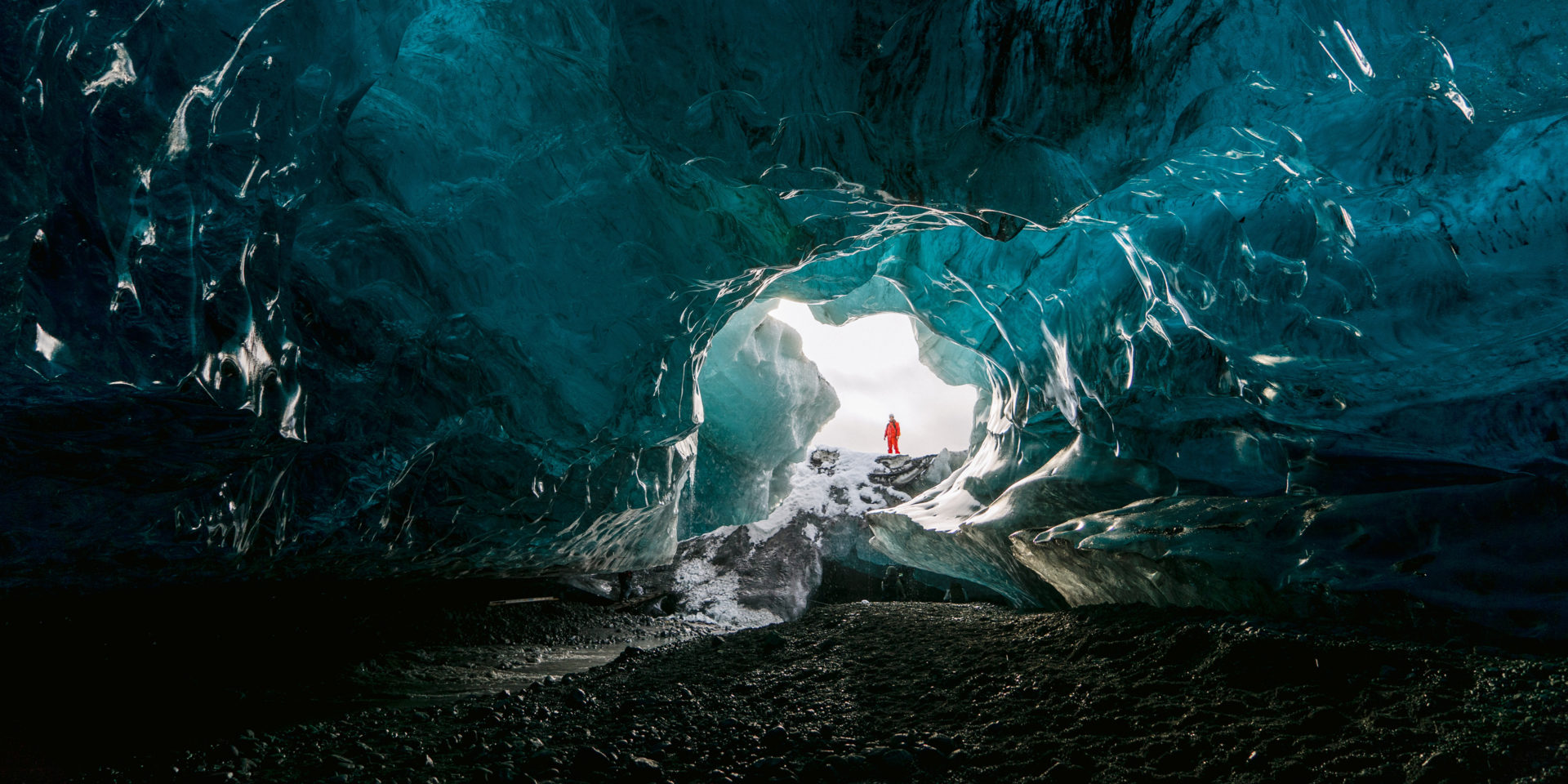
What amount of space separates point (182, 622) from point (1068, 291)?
7.03 meters

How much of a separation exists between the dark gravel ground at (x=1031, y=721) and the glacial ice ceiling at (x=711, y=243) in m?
0.64

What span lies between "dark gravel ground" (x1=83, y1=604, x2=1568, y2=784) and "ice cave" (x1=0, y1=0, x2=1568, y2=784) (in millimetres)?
25

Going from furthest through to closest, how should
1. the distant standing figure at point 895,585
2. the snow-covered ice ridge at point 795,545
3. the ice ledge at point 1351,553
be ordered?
the distant standing figure at point 895,585
the snow-covered ice ridge at point 795,545
the ice ledge at point 1351,553

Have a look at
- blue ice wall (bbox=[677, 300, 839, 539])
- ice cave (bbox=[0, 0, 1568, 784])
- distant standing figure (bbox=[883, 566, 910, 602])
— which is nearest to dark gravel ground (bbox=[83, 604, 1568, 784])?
ice cave (bbox=[0, 0, 1568, 784])

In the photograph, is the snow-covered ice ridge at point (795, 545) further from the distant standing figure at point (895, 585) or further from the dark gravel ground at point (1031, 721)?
the dark gravel ground at point (1031, 721)

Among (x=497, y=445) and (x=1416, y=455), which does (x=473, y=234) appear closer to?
(x=497, y=445)

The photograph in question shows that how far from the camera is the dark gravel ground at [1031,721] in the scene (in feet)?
6.61

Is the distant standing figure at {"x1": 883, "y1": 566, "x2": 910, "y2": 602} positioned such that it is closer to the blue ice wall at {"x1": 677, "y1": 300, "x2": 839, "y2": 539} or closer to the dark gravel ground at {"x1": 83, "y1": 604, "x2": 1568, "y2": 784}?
the blue ice wall at {"x1": 677, "y1": 300, "x2": 839, "y2": 539}

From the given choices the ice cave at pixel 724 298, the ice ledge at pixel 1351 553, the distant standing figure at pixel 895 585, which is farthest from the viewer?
the distant standing figure at pixel 895 585

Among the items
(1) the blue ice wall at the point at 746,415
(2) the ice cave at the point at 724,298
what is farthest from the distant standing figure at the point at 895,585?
(2) the ice cave at the point at 724,298

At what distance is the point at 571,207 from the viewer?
453 cm

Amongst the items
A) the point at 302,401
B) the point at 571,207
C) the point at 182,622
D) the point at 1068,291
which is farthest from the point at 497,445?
the point at 1068,291

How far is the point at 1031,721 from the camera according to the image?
263 centimetres

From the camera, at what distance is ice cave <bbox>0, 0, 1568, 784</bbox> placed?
267 cm
